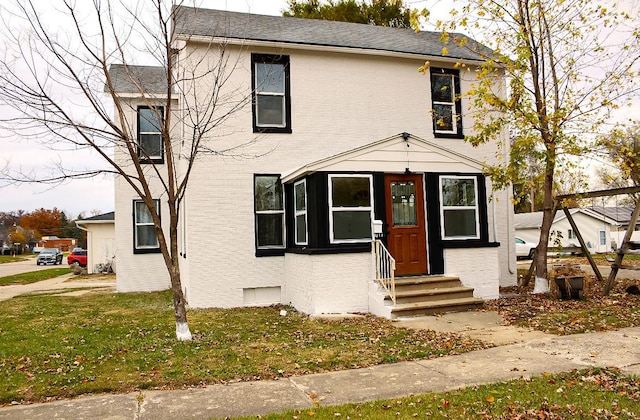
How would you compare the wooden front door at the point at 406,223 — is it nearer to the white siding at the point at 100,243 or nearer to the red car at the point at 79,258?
the white siding at the point at 100,243

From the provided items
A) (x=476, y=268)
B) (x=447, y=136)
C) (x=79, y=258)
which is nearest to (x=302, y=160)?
(x=447, y=136)

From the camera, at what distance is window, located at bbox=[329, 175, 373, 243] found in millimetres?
10312

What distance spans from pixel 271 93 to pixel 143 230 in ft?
22.2

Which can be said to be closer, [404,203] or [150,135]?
[404,203]

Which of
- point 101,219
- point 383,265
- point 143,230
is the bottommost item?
point 383,265

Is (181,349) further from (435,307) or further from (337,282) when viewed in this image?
(435,307)

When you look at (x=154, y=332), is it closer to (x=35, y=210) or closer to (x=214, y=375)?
(x=214, y=375)

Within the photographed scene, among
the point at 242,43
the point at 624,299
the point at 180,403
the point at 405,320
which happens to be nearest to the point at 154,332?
the point at 180,403

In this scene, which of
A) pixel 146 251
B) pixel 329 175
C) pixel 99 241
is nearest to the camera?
pixel 329 175

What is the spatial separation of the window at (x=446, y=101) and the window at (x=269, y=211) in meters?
4.81

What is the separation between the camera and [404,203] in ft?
36.3

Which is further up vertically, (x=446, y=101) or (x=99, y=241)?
(x=446, y=101)

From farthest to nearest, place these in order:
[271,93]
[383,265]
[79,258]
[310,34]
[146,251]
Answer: [79,258] → [146,251] → [310,34] → [271,93] → [383,265]

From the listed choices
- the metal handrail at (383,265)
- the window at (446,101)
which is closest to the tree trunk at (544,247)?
the window at (446,101)
